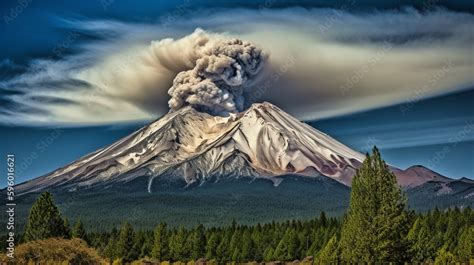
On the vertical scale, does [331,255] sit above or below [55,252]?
below

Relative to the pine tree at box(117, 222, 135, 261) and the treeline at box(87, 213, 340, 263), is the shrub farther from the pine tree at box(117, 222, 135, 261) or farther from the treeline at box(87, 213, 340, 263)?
the treeline at box(87, 213, 340, 263)

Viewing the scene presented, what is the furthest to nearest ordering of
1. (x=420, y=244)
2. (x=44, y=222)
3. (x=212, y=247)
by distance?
(x=212, y=247) → (x=44, y=222) → (x=420, y=244)

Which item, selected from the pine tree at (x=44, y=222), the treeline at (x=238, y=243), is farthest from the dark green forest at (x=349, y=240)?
the treeline at (x=238, y=243)

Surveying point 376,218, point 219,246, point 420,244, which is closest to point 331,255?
point 420,244

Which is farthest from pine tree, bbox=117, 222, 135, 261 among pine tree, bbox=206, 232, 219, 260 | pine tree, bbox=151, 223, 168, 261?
pine tree, bbox=206, 232, 219, 260

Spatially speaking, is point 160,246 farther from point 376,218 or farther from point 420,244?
point 376,218

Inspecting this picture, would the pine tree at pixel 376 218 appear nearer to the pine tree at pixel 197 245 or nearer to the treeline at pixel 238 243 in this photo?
the treeline at pixel 238 243
